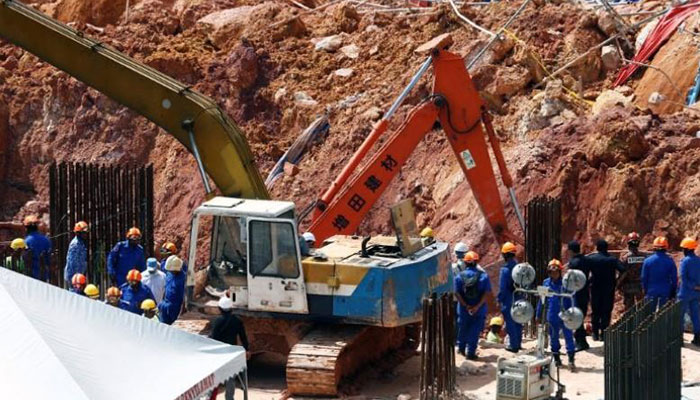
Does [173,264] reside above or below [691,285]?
above

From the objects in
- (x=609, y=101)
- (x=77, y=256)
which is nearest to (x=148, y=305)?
(x=77, y=256)

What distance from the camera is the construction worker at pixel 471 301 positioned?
64.5ft

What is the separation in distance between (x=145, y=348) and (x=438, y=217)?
11421 mm

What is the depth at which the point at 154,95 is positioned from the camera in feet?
72.0

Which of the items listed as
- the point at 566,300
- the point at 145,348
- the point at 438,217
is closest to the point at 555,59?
the point at 438,217

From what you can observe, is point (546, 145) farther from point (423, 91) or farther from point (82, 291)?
point (82, 291)

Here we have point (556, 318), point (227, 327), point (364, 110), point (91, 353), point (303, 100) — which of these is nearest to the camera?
point (91, 353)

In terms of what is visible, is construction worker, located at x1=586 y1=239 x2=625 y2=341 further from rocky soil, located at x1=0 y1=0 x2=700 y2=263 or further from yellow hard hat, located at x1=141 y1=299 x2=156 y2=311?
yellow hard hat, located at x1=141 y1=299 x2=156 y2=311

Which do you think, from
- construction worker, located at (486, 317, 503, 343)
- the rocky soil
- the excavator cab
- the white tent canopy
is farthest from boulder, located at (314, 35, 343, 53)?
the white tent canopy

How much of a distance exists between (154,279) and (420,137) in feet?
15.2

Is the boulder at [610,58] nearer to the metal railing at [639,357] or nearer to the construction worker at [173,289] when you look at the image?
the construction worker at [173,289]

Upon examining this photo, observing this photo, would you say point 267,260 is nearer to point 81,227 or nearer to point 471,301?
point 471,301

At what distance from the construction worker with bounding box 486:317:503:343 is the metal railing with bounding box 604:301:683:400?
3.81m

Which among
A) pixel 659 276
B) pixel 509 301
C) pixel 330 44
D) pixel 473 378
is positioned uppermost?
pixel 330 44
